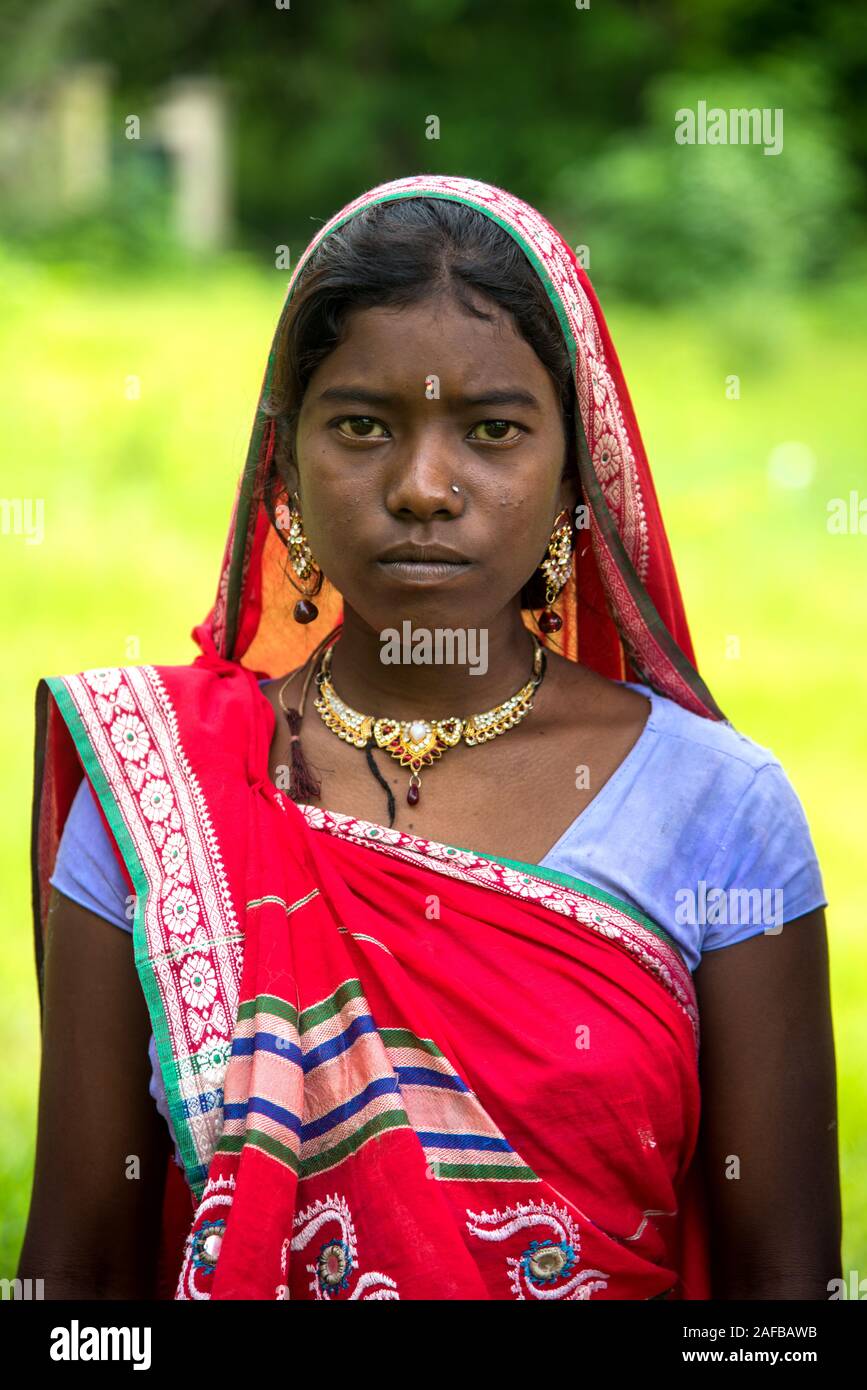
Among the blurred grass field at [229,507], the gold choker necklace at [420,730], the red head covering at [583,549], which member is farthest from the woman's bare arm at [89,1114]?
the blurred grass field at [229,507]

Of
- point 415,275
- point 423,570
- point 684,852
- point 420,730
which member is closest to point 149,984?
point 420,730

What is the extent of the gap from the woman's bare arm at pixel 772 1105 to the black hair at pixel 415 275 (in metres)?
0.87

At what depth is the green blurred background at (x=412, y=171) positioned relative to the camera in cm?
703

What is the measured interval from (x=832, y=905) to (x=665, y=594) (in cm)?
311

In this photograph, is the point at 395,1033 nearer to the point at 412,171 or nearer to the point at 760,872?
the point at 760,872

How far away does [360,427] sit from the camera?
2383 millimetres

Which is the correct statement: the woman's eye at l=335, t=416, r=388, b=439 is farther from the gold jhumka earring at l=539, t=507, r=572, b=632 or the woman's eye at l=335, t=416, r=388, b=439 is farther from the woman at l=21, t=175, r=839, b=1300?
the gold jhumka earring at l=539, t=507, r=572, b=632

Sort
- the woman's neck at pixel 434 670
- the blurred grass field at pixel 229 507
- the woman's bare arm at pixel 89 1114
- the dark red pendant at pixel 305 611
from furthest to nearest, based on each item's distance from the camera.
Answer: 1. the blurred grass field at pixel 229 507
2. the dark red pendant at pixel 305 611
3. the woman's neck at pixel 434 670
4. the woman's bare arm at pixel 89 1114

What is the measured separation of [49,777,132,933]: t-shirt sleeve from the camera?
7.99ft

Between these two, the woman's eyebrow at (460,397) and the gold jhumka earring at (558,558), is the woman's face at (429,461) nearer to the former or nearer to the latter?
the woman's eyebrow at (460,397)

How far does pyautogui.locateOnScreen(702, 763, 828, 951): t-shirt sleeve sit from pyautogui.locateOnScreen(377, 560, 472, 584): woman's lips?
0.56m

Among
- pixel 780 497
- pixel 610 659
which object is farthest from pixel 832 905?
pixel 780 497

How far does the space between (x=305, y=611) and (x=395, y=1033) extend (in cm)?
75

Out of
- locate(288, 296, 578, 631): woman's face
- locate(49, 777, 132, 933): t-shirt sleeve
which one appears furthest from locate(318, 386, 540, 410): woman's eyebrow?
locate(49, 777, 132, 933): t-shirt sleeve
